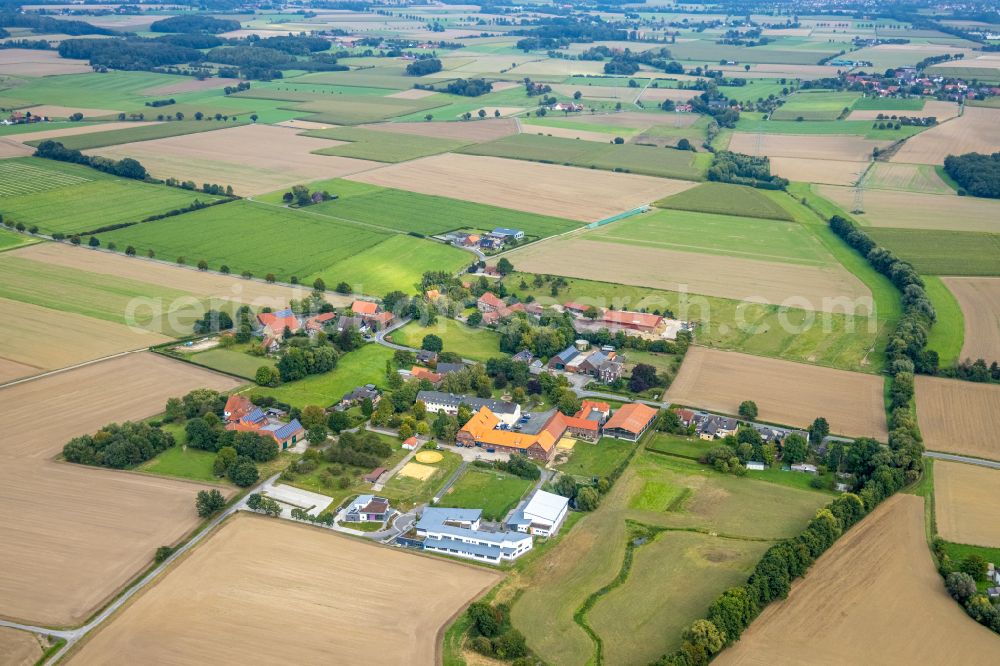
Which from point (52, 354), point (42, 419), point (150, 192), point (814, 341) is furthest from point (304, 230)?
point (814, 341)

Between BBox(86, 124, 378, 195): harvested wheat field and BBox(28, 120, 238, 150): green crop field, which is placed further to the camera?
BBox(28, 120, 238, 150): green crop field

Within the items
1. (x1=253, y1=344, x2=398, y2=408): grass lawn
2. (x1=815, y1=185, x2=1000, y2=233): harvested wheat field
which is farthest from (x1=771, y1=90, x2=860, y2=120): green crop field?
(x1=253, y1=344, x2=398, y2=408): grass lawn

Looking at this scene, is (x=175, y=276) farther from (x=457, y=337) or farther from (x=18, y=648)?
(x=18, y=648)

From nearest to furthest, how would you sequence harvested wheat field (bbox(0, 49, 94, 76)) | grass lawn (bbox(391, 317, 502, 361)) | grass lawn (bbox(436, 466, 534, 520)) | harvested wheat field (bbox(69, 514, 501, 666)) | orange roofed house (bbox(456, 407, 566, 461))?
1. harvested wheat field (bbox(69, 514, 501, 666))
2. grass lawn (bbox(436, 466, 534, 520))
3. orange roofed house (bbox(456, 407, 566, 461))
4. grass lawn (bbox(391, 317, 502, 361))
5. harvested wheat field (bbox(0, 49, 94, 76))

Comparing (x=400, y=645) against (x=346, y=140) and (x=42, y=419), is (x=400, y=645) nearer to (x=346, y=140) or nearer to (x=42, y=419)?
(x=42, y=419)

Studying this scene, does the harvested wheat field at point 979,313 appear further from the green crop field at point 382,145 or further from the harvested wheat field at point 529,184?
the green crop field at point 382,145

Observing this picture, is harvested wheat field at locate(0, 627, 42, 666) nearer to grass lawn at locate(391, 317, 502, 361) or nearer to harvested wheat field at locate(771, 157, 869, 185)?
grass lawn at locate(391, 317, 502, 361)
